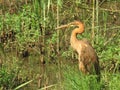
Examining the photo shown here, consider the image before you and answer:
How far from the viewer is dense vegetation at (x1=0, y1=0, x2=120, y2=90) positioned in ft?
22.6

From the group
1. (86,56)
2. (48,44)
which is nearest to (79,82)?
(86,56)

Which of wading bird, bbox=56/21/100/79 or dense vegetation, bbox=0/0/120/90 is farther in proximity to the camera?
wading bird, bbox=56/21/100/79

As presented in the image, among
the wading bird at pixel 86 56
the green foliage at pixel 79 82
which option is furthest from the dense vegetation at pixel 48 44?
the wading bird at pixel 86 56

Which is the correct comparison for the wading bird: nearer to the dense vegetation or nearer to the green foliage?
the dense vegetation

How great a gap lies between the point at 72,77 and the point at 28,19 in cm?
317

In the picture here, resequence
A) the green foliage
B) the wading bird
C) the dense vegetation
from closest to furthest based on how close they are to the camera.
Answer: the green foliage → the dense vegetation → the wading bird

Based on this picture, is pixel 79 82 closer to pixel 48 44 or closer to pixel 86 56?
pixel 86 56

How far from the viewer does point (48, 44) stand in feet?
29.0

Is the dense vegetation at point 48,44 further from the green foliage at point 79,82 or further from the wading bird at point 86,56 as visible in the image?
the wading bird at point 86,56

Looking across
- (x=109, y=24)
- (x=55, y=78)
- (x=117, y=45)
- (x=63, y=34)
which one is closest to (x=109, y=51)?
(x=117, y=45)

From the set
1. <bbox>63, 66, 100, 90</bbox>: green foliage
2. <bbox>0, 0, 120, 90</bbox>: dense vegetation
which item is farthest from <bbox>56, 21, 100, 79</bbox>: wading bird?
<bbox>63, 66, 100, 90</bbox>: green foliage

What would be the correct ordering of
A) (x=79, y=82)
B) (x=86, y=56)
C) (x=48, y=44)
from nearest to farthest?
(x=79, y=82) < (x=86, y=56) < (x=48, y=44)

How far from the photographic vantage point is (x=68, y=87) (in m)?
6.37

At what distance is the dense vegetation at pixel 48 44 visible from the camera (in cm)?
688
